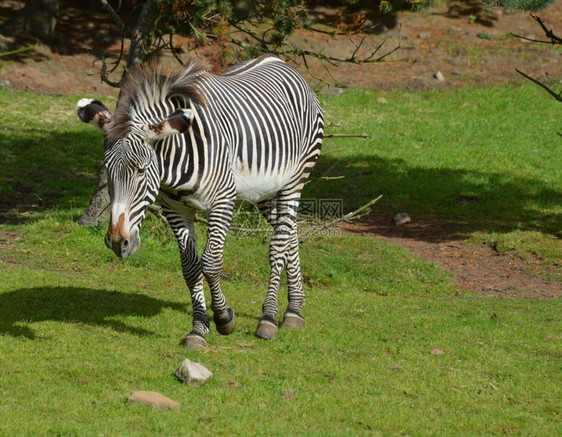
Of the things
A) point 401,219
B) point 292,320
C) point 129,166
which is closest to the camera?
point 129,166

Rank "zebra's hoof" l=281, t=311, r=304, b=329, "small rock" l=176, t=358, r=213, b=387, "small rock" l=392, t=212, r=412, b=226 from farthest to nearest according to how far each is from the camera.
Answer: "small rock" l=392, t=212, r=412, b=226 < "zebra's hoof" l=281, t=311, r=304, b=329 < "small rock" l=176, t=358, r=213, b=387

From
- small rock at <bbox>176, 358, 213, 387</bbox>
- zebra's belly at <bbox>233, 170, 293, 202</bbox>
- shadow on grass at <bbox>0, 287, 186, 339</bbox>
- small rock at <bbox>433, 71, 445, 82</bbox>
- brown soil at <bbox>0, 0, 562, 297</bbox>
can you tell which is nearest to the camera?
small rock at <bbox>176, 358, 213, 387</bbox>

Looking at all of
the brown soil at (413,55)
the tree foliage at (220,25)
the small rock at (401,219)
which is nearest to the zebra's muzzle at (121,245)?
the tree foliage at (220,25)

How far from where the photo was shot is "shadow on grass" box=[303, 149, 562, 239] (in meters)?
14.6

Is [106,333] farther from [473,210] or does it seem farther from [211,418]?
[473,210]

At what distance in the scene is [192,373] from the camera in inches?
259

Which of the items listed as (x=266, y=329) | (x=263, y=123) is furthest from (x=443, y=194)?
(x=266, y=329)

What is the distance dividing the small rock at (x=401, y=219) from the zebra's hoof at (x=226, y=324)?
710cm

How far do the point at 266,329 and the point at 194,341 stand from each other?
940 millimetres

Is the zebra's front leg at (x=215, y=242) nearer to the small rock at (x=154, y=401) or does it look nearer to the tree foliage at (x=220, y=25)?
the small rock at (x=154, y=401)

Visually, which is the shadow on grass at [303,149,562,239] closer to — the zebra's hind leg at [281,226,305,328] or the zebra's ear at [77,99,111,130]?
the zebra's hind leg at [281,226,305,328]

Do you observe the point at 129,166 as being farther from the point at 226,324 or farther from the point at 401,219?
the point at 401,219

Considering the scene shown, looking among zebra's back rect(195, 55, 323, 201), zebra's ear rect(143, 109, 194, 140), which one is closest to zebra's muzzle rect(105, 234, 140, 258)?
zebra's ear rect(143, 109, 194, 140)

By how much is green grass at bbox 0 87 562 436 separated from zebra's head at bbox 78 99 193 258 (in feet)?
4.25
